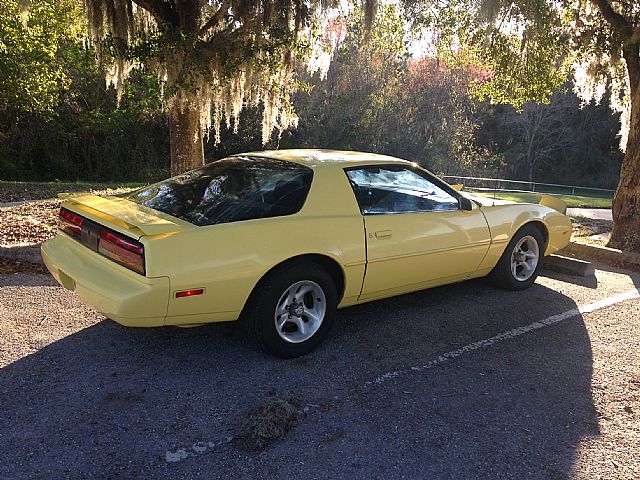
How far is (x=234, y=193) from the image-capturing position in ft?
13.0

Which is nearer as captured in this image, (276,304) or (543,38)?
(276,304)

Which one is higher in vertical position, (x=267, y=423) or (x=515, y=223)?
(x=515, y=223)

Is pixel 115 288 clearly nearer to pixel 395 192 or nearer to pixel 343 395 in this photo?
pixel 343 395

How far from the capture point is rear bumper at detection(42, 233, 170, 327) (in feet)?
10.4

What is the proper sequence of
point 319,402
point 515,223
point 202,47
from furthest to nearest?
point 202,47, point 515,223, point 319,402

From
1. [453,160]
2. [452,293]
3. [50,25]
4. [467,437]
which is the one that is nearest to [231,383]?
[467,437]

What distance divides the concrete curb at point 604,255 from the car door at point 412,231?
318cm

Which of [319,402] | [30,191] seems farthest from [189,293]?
[30,191]

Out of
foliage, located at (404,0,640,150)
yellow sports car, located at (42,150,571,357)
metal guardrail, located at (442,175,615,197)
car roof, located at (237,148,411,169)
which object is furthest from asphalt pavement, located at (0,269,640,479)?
metal guardrail, located at (442,175,615,197)

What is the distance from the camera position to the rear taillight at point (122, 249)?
3.24m

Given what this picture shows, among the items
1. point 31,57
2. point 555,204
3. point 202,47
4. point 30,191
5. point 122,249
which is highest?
Result: point 31,57

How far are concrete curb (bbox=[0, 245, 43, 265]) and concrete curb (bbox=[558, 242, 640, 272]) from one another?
662 centimetres

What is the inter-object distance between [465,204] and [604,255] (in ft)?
11.5

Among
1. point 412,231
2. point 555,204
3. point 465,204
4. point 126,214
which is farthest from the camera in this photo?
point 555,204
